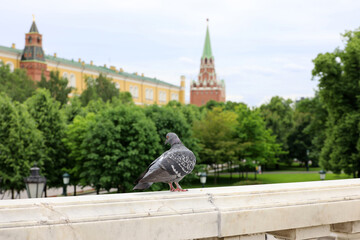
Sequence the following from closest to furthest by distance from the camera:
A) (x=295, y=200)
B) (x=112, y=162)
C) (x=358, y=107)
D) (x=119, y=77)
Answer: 1. (x=295, y=200)
2. (x=112, y=162)
3. (x=358, y=107)
4. (x=119, y=77)

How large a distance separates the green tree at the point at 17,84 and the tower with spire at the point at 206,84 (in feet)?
309

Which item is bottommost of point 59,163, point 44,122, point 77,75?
point 59,163

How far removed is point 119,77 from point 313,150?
64.1m

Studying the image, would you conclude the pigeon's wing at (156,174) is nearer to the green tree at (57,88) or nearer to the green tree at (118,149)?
the green tree at (118,149)

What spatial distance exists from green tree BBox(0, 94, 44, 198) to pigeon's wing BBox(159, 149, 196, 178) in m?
22.7

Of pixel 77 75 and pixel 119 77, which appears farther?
pixel 119 77

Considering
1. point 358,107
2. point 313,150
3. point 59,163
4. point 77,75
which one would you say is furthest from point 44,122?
point 77,75

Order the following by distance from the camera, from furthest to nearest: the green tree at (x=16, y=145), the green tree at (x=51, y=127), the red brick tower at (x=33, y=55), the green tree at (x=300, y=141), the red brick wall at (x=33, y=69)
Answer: the red brick tower at (x=33, y=55) < the red brick wall at (x=33, y=69) < the green tree at (x=300, y=141) < the green tree at (x=51, y=127) < the green tree at (x=16, y=145)

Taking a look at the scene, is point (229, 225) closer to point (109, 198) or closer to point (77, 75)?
point (109, 198)

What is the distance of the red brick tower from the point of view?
73438 millimetres

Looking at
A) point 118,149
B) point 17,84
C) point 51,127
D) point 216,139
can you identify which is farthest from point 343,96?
point 17,84

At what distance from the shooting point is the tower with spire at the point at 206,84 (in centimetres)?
14800

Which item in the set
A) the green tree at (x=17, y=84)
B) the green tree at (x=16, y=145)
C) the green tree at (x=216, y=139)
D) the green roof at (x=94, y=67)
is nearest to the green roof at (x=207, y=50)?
the green roof at (x=94, y=67)

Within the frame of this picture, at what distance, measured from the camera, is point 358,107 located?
2830cm
